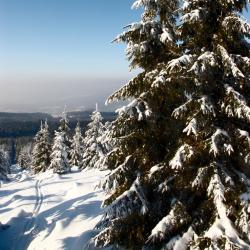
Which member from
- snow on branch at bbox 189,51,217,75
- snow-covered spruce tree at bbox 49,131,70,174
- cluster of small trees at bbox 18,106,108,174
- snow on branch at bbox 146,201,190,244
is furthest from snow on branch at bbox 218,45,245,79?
snow-covered spruce tree at bbox 49,131,70,174

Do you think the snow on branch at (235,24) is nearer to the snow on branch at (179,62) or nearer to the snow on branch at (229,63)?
the snow on branch at (229,63)

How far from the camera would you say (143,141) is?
40.8 feet

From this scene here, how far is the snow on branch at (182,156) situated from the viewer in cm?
1028

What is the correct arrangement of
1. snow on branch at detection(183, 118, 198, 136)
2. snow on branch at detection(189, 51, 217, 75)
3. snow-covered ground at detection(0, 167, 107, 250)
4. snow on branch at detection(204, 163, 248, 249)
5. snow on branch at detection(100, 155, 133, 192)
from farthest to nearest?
snow-covered ground at detection(0, 167, 107, 250), snow on branch at detection(100, 155, 133, 192), snow on branch at detection(189, 51, 217, 75), snow on branch at detection(183, 118, 198, 136), snow on branch at detection(204, 163, 248, 249)

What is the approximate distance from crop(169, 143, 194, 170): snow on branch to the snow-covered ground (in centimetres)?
821

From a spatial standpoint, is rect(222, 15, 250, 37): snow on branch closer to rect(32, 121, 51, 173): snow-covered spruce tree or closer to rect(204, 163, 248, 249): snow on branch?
rect(204, 163, 248, 249): snow on branch

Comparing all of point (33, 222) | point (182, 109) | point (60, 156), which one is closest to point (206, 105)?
point (182, 109)

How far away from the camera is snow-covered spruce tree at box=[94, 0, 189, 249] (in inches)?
466

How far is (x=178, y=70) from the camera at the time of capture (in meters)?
→ 11.1

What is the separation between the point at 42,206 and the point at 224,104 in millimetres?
23944

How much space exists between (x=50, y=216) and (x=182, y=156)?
1964cm

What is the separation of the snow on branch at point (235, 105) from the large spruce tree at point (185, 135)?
0.03 m

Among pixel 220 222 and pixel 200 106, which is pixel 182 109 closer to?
pixel 200 106

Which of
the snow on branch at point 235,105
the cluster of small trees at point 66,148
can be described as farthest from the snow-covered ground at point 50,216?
the cluster of small trees at point 66,148
